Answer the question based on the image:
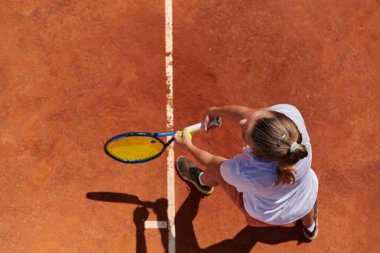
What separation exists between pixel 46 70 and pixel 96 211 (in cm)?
193

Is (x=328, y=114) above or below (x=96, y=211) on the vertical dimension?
above

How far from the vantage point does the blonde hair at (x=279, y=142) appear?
2.60 metres

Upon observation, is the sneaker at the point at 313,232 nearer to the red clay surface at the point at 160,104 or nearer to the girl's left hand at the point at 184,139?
the red clay surface at the point at 160,104

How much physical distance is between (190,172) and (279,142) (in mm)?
2065

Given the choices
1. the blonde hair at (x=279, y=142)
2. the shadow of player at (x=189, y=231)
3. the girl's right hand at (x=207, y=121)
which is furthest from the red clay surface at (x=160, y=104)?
the blonde hair at (x=279, y=142)

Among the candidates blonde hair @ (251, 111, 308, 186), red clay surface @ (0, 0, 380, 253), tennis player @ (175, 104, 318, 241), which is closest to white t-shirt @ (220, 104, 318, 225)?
tennis player @ (175, 104, 318, 241)

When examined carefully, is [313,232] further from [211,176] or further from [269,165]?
[269,165]

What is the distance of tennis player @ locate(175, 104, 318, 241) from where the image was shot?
263 centimetres

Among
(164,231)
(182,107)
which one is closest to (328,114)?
(182,107)

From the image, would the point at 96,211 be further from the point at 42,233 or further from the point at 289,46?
the point at 289,46

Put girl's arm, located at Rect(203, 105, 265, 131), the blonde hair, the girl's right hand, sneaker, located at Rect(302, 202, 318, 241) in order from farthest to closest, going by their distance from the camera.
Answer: sneaker, located at Rect(302, 202, 318, 241) → the girl's right hand → girl's arm, located at Rect(203, 105, 265, 131) → the blonde hair

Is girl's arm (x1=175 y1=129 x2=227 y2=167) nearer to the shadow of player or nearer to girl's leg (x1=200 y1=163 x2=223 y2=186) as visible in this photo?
girl's leg (x1=200 y1=163 x2=223 y2=186)

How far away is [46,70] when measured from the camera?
191 inches

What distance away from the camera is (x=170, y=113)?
480 centimetres
